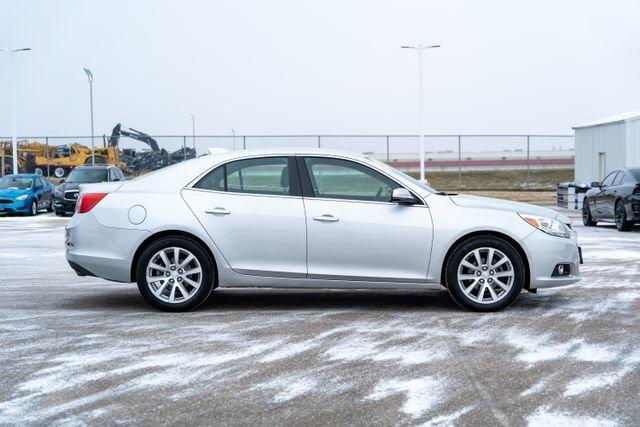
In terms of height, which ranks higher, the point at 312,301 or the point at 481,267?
the point at 481,267

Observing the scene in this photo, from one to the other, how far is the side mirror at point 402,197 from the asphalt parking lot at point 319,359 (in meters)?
1.04

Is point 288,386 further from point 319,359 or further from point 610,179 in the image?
point 610,179

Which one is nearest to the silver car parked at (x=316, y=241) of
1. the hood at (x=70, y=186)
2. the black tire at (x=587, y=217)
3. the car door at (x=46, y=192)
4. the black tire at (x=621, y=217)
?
the black tire at (x=621, y=217)

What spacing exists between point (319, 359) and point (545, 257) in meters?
→ 3.01

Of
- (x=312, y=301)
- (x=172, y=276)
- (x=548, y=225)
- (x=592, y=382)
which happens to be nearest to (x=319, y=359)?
(x=592, y=382)

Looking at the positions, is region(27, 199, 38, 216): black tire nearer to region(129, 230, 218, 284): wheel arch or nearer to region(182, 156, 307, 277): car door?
region(129, 230, 218, 284): wheel arch

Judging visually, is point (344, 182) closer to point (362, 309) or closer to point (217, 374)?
point (362, 309)

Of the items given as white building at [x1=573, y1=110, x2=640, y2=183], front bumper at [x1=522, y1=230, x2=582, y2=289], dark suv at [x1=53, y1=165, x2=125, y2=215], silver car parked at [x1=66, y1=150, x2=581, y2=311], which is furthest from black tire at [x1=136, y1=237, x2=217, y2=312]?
white building at [x1=573, y1=110, x2=640, y2=183]

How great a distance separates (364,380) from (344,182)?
3.12 m

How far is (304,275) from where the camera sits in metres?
8.57

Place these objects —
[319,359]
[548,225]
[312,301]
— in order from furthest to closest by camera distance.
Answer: [312,301]
[548,225]
[319,359]

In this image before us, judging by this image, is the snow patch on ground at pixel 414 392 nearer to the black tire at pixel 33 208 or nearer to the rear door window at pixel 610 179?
the rear door window at pixel 610 179

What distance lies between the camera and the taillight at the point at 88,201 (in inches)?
347

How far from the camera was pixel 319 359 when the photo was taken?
21.6ft
